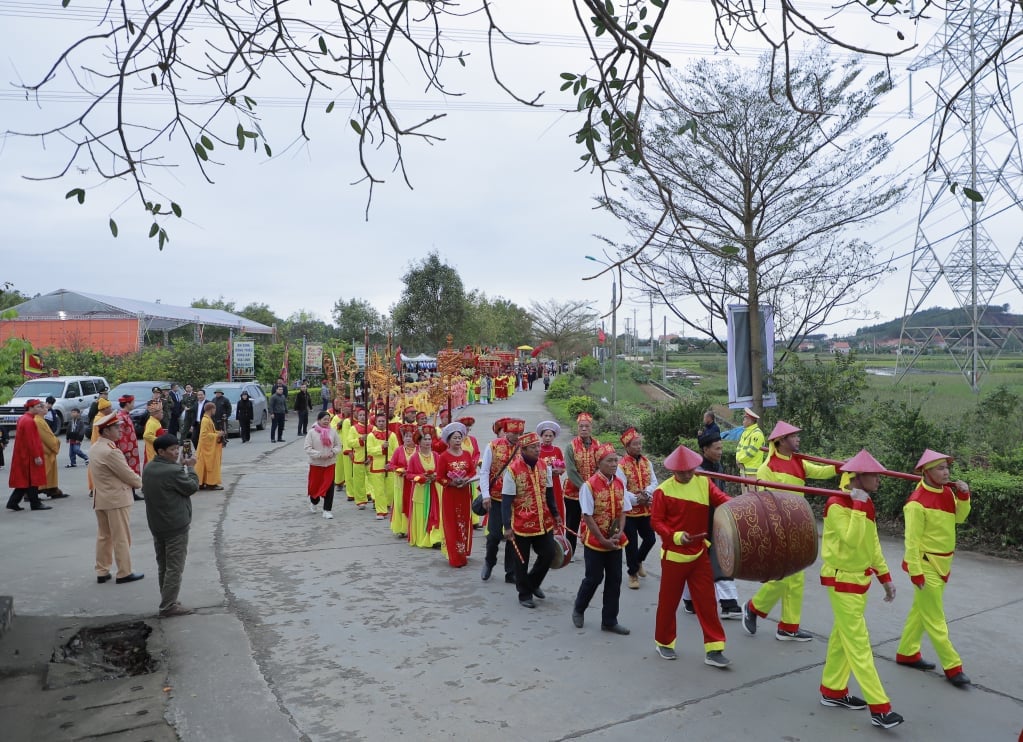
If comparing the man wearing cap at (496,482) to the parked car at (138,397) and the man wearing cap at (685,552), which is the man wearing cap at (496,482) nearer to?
the man wearing cap at (685,552)

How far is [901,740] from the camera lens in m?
4.31

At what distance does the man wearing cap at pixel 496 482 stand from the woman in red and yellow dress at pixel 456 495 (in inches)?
17.5

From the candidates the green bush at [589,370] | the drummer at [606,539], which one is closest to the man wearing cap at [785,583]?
the drummer at [606,539]

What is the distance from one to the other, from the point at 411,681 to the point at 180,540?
8.54 feet

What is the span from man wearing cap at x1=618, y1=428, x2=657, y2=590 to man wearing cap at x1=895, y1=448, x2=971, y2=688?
8.37 ft

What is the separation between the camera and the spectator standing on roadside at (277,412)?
821 inches

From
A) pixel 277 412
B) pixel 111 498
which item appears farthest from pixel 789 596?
pixel 277 412

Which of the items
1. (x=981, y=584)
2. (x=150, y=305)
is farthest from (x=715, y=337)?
(x=150, y=305)

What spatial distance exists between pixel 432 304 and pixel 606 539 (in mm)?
36942

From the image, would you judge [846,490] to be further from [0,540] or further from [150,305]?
[150,305]

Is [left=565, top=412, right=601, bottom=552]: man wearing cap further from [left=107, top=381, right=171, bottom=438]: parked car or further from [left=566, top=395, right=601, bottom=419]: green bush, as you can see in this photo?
[left=107, top=381, right=171, bottom=438]: parked car

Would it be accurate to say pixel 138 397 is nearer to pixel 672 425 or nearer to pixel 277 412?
pixel 277 412

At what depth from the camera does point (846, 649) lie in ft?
15.2

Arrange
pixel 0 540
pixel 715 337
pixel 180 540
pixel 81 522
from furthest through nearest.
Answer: pixel 715 337
pixel 81 522
pixel 0 540
pixel 180 540
